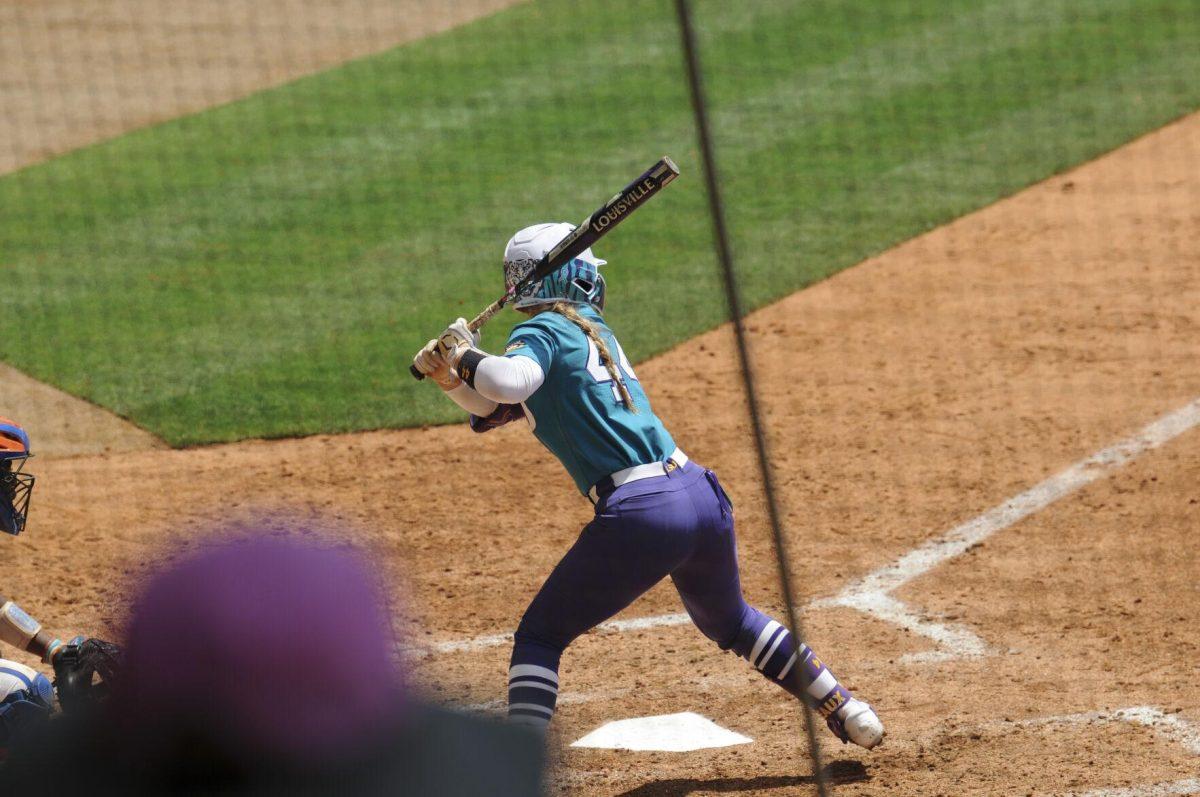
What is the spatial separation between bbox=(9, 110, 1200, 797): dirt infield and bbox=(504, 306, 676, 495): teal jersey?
81cm

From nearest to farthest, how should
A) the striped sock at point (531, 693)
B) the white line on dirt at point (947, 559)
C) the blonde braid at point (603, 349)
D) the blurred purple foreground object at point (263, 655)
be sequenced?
the blurred purple foreground object at point (263, 655), the striped sock at point (531, 693), the blonde braid at point (603, 349), the white line on dirt at point (947, 559)

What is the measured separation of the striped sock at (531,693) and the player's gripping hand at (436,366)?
0.87 metres

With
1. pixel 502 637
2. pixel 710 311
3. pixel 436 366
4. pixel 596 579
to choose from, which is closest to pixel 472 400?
pixel 436 366

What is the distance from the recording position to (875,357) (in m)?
8.22

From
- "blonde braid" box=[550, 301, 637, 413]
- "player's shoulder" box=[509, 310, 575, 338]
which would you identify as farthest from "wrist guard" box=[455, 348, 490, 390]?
"blonde braid" box=[550, 301, 637, 413]

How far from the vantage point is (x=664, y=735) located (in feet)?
16.0

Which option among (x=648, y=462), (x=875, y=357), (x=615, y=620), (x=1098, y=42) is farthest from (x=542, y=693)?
(x=1098, y=42)

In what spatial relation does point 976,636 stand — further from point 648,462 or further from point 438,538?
point 438,538

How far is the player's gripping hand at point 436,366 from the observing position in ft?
14.7

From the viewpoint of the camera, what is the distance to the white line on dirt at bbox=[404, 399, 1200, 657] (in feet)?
18.0

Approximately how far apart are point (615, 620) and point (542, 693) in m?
1.62

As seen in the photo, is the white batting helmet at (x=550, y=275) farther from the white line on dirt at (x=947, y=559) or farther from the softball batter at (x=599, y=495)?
the white line on dirt at (x=947, y=559)

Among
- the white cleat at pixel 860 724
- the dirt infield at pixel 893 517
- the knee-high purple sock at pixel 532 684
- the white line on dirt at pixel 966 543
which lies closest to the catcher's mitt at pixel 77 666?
the dirt infield at pixel 893 517

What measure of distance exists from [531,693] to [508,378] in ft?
2.91
